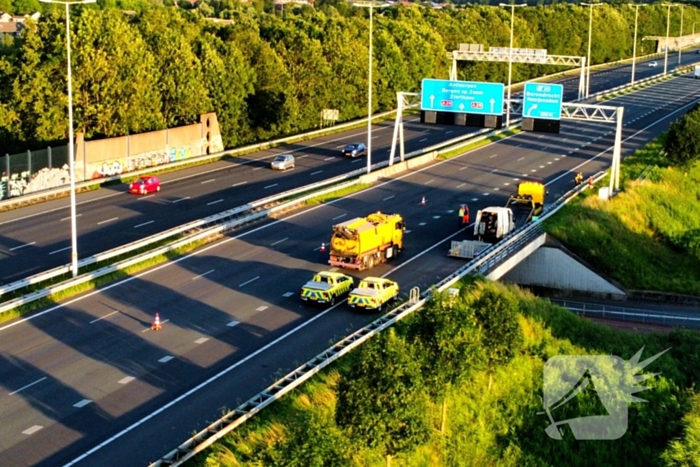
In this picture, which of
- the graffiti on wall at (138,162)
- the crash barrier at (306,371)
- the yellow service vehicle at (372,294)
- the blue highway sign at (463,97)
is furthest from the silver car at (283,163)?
the yellow service vehicle at (372,294)

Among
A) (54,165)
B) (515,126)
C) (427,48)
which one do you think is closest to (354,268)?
(54,165)

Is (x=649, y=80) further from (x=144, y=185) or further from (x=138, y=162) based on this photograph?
(x=144, y=185)

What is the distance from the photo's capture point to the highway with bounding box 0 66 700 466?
25.8m

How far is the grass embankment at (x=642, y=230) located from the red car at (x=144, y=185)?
2183 cm

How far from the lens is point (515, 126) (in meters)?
88.6

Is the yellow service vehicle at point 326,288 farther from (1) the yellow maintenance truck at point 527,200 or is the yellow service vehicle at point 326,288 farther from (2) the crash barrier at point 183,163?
(2) the crash barrier at point 183,163

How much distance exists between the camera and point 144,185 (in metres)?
56.4

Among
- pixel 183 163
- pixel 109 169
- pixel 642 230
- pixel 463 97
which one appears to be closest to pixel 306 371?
pixel 463 97

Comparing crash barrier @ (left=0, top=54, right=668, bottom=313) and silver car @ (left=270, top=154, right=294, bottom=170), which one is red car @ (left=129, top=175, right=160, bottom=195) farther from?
silver car @ (left=270, top=154, right=294, bottom=170)

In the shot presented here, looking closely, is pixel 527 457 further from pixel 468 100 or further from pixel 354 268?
pixel 468 100

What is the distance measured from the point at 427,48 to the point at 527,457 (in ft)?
264

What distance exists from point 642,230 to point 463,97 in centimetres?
1324

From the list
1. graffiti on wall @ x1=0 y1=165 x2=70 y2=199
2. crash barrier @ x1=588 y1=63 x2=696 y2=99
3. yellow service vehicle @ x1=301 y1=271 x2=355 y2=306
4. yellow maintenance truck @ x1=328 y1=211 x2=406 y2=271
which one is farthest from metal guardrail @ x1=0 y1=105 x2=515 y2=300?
crash barrier @ x1=588 y1=63 x2=696 y2=99
